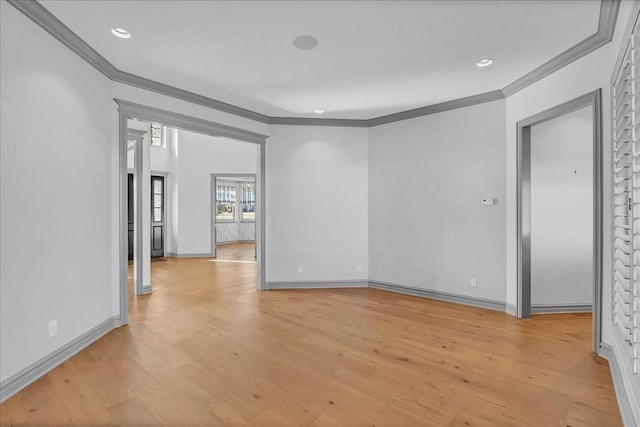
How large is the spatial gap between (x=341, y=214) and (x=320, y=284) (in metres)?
1.21

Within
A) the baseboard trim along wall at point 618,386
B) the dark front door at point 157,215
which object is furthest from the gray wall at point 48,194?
the dark front door at point 157,215

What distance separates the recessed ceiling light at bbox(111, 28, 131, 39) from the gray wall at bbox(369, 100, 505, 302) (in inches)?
142

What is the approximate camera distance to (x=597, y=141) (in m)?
2.75

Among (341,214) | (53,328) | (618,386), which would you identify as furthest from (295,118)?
(618,386)

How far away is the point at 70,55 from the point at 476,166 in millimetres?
4546

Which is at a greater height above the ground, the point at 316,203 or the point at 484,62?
the point at 484,62

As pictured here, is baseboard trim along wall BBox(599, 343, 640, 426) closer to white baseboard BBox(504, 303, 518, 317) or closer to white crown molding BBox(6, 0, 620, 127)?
white baseboard BBox(504, 303, 518, 317)

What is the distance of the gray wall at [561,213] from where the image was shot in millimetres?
3863

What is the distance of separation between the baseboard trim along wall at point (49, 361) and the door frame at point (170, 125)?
33 centimetres

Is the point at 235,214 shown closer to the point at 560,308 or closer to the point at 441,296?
the point at 441,296

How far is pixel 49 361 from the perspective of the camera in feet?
8.38

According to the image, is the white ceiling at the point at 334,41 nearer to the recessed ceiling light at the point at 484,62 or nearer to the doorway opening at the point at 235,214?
the recessed ceiling light at the point at 484,62

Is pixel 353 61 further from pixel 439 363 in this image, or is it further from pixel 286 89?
pixel 439 363

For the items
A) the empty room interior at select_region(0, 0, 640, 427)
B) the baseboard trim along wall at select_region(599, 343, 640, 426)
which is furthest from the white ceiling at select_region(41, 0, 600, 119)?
the baseboard trim along wall at select_region(599, 343, 640, 426)
